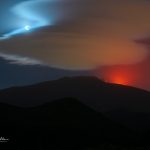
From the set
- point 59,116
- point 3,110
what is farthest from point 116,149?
point 59,116

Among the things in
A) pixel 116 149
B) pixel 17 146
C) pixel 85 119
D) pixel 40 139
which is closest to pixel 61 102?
pixel 85 119

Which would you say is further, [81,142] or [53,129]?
[53,129]

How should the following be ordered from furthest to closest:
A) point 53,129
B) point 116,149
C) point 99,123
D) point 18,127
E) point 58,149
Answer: point 99,123, point 53,129, point 18,127, point 58,149, point 116,149

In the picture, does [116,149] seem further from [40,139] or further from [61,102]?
[61,102]

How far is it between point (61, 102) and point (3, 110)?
39287 mm

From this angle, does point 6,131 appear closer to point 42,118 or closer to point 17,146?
point 17,146

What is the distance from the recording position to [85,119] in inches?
6909

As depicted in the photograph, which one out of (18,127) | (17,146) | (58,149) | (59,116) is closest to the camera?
(17,146)

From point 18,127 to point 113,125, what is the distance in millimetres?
66655

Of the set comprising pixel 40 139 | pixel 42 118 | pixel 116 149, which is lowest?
pixel 116 149

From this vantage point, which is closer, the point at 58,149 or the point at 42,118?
the point at 58,149

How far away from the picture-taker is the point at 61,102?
608ft

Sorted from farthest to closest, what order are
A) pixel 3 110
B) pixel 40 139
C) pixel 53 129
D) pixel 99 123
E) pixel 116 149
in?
pixel 99 123, pixel 3 110, pixel 53 129, pixel 40 139, pixel 116 149

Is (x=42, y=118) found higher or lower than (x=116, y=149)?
higher
